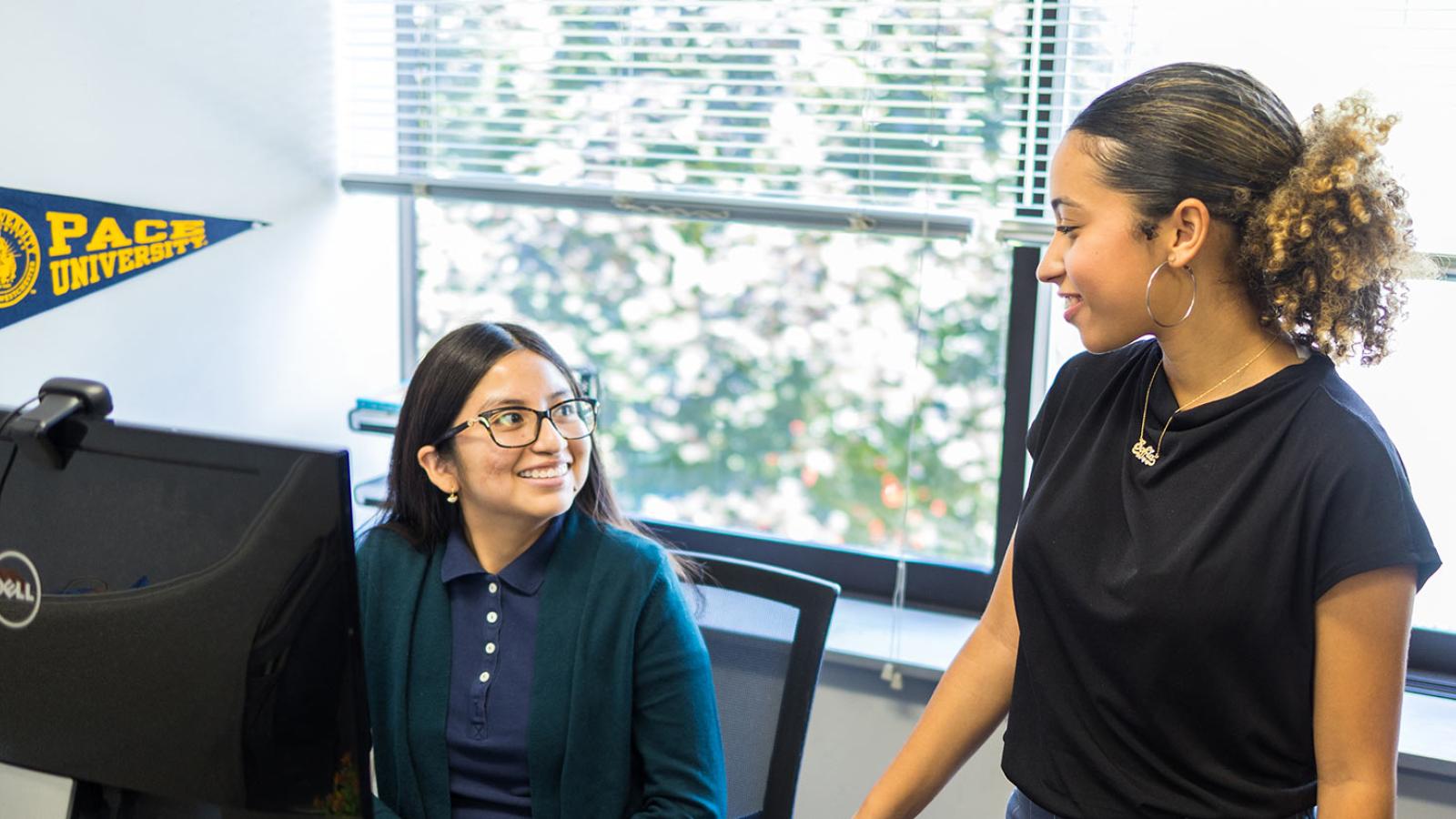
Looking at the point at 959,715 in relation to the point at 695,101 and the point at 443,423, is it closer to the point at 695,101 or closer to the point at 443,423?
the point at 443,423

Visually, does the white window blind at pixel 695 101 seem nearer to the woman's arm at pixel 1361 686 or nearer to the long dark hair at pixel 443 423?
the long dark hair at pixel 443 423

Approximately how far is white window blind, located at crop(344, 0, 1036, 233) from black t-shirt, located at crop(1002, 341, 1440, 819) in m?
0.91

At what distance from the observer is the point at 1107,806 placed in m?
1.23

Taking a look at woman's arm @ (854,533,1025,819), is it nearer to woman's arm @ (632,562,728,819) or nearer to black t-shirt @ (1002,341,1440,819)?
black t-shirt @ (1002,341,1440,819)

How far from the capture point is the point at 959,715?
139 cm

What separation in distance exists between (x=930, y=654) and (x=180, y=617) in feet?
4.62

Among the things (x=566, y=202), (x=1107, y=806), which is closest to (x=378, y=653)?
(x=1107, y=806)

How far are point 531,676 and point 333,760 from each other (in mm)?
577

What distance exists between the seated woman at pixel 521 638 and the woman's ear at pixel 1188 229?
2.30 ft

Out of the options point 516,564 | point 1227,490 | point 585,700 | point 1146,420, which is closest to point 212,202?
point 516,564

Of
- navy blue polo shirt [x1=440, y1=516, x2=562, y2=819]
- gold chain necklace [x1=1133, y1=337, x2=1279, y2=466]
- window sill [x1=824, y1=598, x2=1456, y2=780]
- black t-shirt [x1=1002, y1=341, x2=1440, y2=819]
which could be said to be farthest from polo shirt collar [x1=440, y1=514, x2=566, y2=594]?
gold chain necklace [x1=1133, y1=337, x2=1279, y2=466]

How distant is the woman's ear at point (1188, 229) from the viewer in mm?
1171

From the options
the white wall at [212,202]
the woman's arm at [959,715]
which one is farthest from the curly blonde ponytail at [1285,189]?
the white wall at [212,202]

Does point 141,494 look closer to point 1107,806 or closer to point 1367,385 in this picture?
point 1107,806
